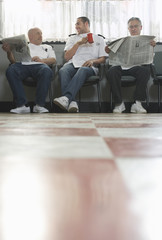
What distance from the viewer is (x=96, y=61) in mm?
3189

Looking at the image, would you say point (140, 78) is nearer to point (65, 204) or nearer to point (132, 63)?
point (132, 63)

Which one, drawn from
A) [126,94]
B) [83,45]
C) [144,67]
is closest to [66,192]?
[144,67]

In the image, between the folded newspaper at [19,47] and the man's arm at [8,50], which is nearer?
the folded newspaper at [19,47]

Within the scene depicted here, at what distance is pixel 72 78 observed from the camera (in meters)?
3.00

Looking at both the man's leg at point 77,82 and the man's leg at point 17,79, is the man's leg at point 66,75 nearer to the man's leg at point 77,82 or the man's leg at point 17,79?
the man's leg at point 77,82

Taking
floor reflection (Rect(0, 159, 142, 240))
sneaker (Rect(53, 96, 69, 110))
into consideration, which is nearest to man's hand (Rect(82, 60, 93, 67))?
sneaker (Rect(53, 96, 69, 110))

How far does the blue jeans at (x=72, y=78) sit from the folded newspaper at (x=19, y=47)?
16.9 inches

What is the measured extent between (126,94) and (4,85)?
1.62 metres

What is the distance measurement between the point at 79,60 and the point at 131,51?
0.62m

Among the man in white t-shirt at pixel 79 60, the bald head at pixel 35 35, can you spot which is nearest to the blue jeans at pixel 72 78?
the man in white t-shirt at pixel 79 60

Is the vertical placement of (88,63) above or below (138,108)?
above

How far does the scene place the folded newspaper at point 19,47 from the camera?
2.89 m

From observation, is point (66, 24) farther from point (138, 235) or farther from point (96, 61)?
point (138, 235)

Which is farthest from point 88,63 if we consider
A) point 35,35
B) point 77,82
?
point 35,35
